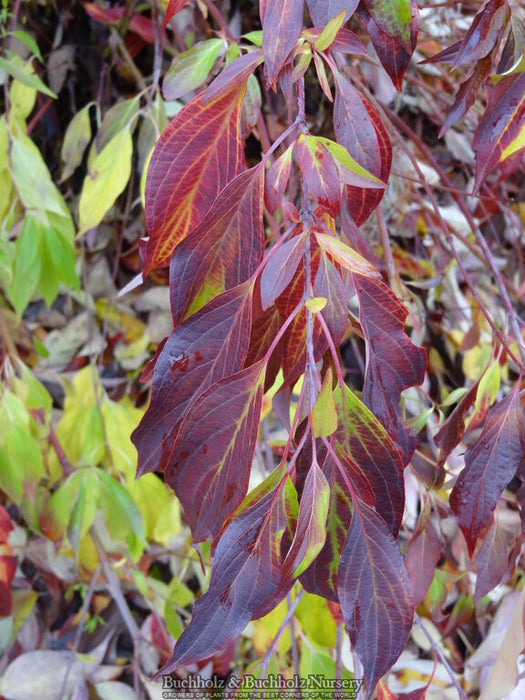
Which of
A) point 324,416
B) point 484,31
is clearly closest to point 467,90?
point 484,31

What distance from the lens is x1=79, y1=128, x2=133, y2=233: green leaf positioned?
658 mm

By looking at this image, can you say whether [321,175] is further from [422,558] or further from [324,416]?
[422,558]

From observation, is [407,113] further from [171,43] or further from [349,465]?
[349,465]

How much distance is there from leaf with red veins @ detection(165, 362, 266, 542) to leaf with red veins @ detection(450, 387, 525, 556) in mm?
164

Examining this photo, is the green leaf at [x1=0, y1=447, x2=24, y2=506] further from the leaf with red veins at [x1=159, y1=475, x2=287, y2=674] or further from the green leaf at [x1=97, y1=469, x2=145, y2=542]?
the leaf with red veins at [x1=159, y1=475, x2=287, y2=674]

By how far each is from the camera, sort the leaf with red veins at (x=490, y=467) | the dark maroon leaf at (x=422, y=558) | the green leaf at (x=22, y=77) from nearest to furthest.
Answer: the leaf with red veins at (x=490, y=467) < the dark maroon leaf at (x=422, y=558) < the green leaf at (x=22, y=77)

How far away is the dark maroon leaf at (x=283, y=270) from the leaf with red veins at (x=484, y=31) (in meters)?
0.16

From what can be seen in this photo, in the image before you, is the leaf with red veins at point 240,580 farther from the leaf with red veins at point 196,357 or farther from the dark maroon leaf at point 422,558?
the dark maroon leaf at point 422,558

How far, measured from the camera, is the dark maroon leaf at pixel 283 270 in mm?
308

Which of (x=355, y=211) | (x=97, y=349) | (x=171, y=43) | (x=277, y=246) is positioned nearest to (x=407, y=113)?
(x=171, y=43)

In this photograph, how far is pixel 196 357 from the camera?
340mm

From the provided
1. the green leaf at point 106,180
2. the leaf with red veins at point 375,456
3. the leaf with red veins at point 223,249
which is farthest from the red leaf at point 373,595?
the green leaf at point 106,180

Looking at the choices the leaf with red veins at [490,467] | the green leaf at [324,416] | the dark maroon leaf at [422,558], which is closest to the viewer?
the green leaf at [324,416]

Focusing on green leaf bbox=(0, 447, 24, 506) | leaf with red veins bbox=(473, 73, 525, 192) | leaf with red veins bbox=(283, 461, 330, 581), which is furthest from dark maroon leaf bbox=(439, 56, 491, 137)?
green leaf bbox=(0, 447, 24, 506)
